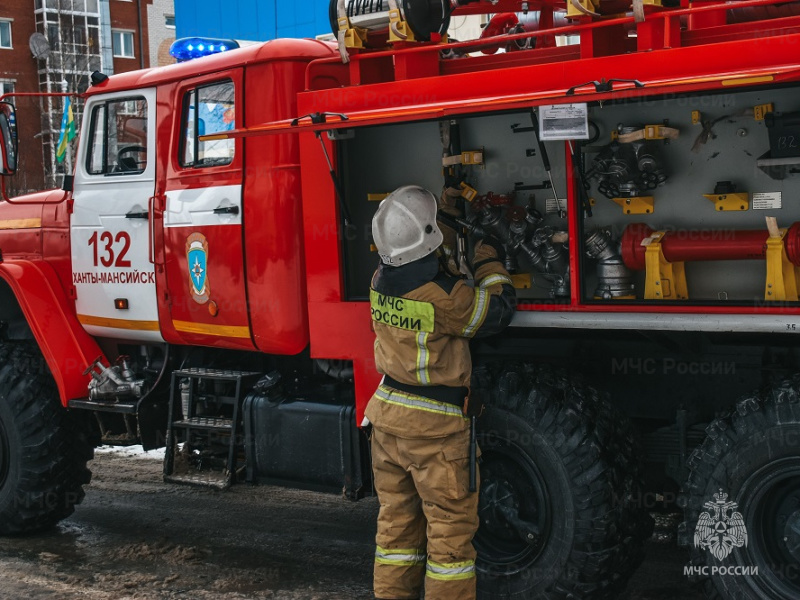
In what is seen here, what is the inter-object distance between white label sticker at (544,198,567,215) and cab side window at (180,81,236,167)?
174 cm

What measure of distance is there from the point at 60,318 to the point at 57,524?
143cm

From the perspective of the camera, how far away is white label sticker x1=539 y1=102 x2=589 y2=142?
3.89 m

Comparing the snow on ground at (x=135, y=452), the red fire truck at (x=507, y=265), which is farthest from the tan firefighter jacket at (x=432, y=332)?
the snow on ground at (x=135, y=452)

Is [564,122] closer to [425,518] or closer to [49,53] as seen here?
[425,518]

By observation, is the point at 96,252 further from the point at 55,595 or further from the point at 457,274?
the point at 457,274

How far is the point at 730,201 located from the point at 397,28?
1.62 metres

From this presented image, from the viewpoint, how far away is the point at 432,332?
14.2 feet

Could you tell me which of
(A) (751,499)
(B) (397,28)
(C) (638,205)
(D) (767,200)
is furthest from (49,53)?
(A) (751,499)

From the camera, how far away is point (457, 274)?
4.57 meters

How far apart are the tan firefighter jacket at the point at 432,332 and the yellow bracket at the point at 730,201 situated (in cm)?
89

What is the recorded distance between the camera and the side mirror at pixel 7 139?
5812mm

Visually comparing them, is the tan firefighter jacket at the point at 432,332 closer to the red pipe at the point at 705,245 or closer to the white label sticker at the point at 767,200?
the red pipe at the point at 705,245

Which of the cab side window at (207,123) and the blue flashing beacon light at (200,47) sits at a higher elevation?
the blue flashing beacon light at (200,47)

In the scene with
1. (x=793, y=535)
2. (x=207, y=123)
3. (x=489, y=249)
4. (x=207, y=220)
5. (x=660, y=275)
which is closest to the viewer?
(x=793, y=535)
